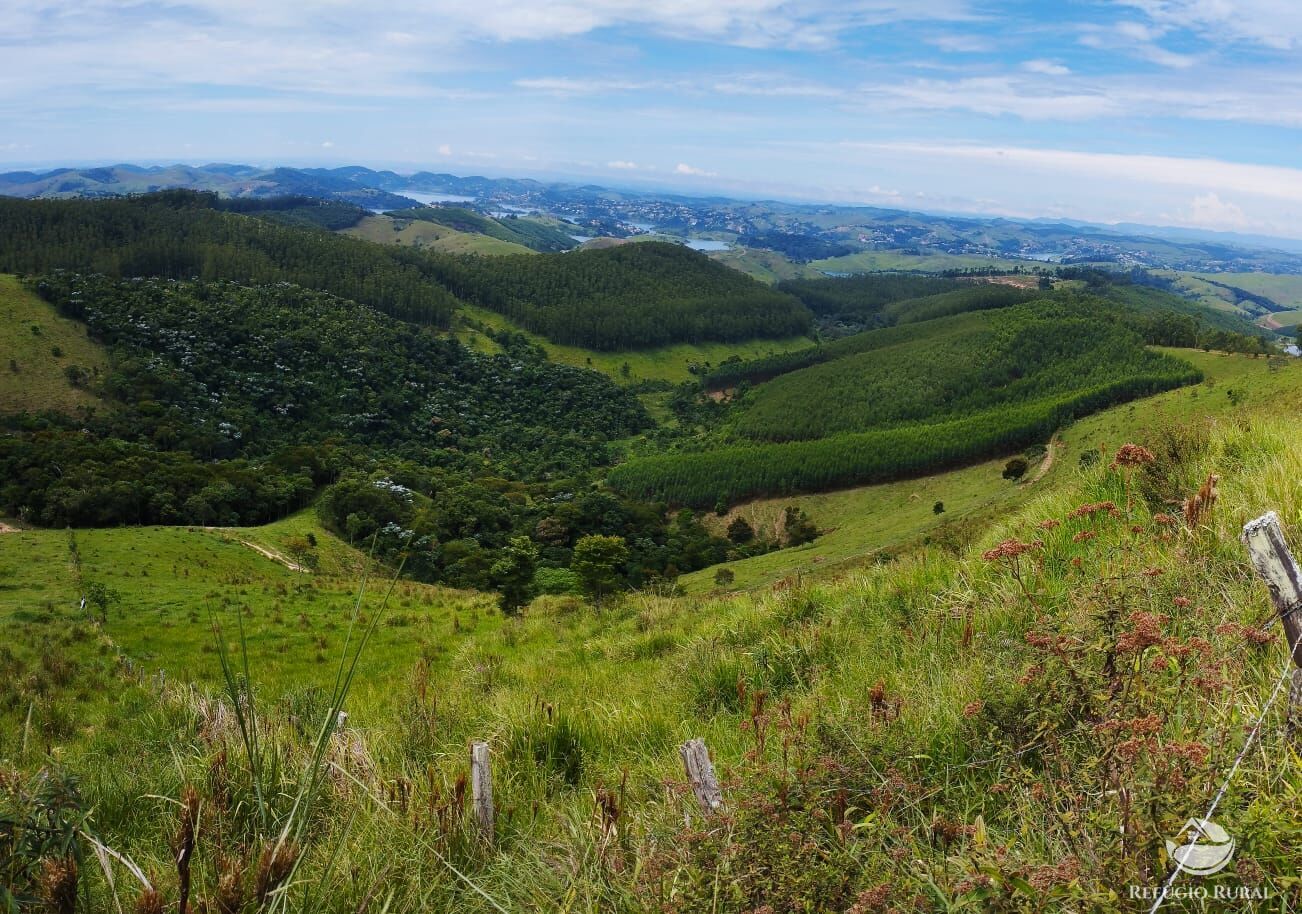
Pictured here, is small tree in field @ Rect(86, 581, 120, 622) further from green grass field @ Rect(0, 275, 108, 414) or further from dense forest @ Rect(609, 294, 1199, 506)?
dense forest @ Rect(609, 294, 1199, 506)

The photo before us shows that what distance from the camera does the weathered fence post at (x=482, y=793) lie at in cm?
309

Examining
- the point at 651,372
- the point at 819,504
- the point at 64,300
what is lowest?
the point at 819,504

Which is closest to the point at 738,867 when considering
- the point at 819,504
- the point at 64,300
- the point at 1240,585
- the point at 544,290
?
the point at 1240,585

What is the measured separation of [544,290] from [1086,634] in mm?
172850

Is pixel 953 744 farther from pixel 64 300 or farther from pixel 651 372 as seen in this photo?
pixel 651 372

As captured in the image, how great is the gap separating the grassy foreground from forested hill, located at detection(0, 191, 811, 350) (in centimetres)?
14139

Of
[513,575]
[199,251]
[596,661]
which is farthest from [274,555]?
[199,251]

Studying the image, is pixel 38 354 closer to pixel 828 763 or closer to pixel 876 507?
pixel 876 507

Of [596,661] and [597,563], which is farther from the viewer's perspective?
[597,563]

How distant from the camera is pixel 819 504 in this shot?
78.0 meters

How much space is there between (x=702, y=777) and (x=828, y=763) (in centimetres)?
55

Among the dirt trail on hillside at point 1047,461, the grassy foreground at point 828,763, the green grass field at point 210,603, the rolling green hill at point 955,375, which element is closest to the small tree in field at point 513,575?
the green grass field at point 210,603

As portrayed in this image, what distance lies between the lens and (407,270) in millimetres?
153000

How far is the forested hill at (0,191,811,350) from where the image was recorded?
122 meters
